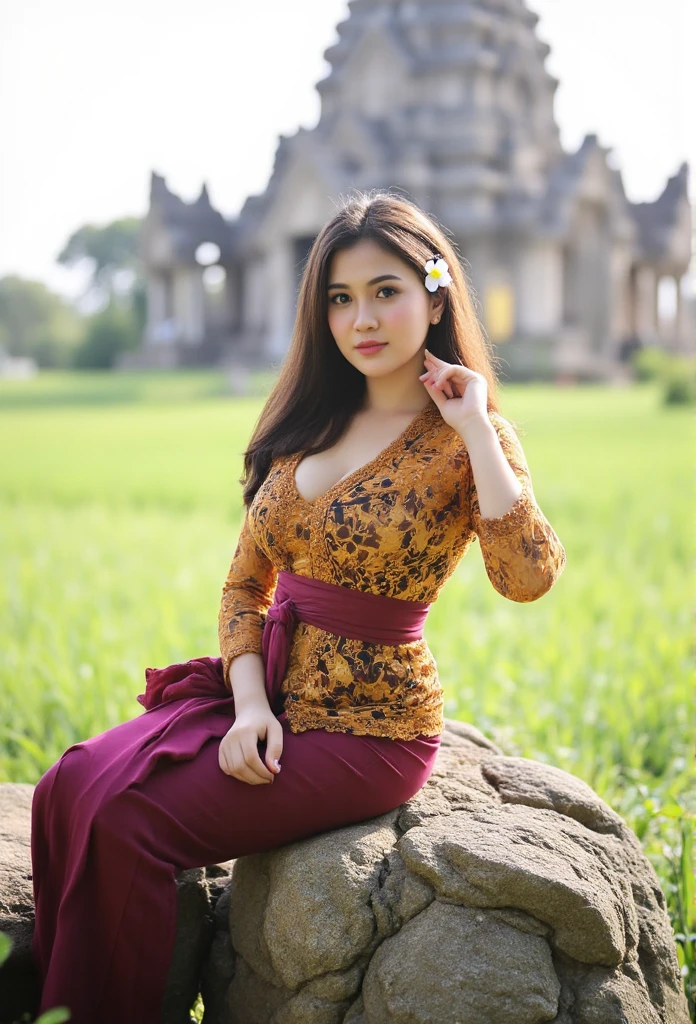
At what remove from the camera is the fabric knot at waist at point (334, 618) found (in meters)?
2.11

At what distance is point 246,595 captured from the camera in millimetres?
2328

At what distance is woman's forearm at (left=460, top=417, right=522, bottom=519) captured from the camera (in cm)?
196

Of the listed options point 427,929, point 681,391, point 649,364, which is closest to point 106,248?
point 649,364

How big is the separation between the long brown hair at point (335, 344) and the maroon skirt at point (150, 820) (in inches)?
23.3

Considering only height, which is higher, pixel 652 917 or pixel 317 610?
pixel 317 610

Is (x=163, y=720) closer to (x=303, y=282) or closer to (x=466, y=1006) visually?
(x=466, y=1006)

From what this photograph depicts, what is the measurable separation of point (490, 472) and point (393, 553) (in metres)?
0.25

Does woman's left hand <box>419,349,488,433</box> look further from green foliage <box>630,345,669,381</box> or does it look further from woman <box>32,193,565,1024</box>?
green foliage <box>630,345,669,381</box>

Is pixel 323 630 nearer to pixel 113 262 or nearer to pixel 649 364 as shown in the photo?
pixel 649 364

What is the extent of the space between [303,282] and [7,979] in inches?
60.5

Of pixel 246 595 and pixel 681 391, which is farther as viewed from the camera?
pixel 681 391

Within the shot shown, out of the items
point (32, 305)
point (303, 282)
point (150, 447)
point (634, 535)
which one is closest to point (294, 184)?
point (32, 305)

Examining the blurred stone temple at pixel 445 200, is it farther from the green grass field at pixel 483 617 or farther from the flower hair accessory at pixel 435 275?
the flower hair accessory at pixel 435 275

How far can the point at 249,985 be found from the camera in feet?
6.74
